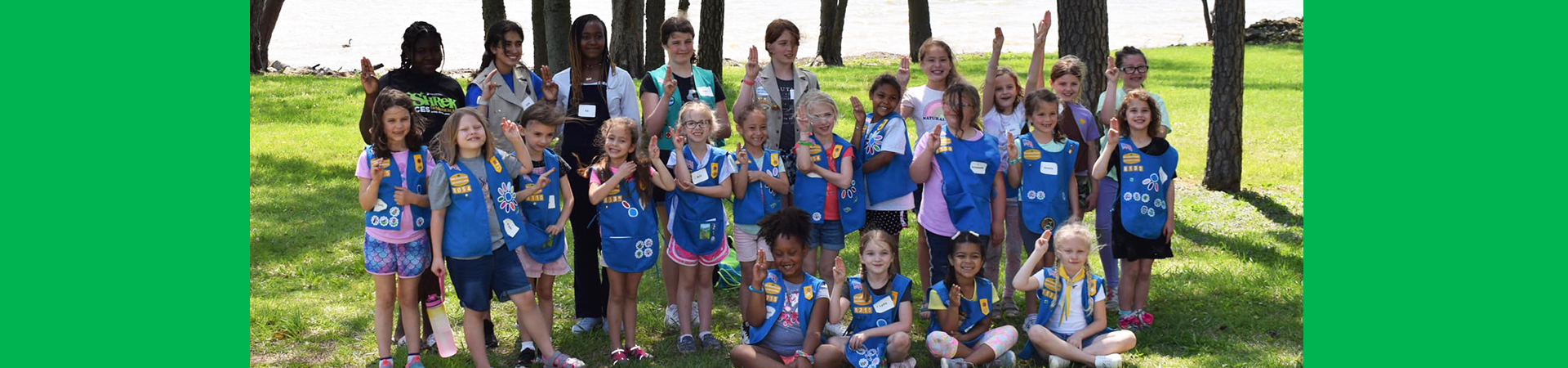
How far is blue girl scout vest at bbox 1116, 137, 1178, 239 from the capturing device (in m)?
5.75

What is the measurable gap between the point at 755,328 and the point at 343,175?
6.56m

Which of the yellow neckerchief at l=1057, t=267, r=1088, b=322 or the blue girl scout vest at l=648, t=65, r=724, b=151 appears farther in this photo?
the blue girl scout vest at l=648, t=65, r=724, b=151

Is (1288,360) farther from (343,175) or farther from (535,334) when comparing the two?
(343,175)

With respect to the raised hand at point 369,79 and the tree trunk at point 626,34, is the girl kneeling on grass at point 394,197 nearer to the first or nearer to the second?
the raised hand at point 369,79

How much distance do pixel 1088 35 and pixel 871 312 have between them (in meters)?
4.44

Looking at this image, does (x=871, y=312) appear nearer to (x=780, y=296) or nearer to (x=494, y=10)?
(x=780, y=296)

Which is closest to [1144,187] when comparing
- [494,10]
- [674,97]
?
[674,97]

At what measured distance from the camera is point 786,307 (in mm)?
5293

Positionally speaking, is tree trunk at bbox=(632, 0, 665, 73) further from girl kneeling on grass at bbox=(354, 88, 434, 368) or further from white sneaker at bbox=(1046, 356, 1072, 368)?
white sneaker at bbox=(1046, 356, 1072, 368)

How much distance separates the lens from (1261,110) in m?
15.7

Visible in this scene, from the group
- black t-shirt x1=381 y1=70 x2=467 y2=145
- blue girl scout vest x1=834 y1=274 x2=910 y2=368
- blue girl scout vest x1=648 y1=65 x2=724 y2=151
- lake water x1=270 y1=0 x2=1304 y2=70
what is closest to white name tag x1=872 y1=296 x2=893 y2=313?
blue girl scout vest x1=834 y1=274 x2=910 y2=368

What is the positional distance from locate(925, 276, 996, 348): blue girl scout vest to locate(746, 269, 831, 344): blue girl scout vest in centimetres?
53

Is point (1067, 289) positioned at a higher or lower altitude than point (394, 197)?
lower

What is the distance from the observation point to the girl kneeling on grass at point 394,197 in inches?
194
